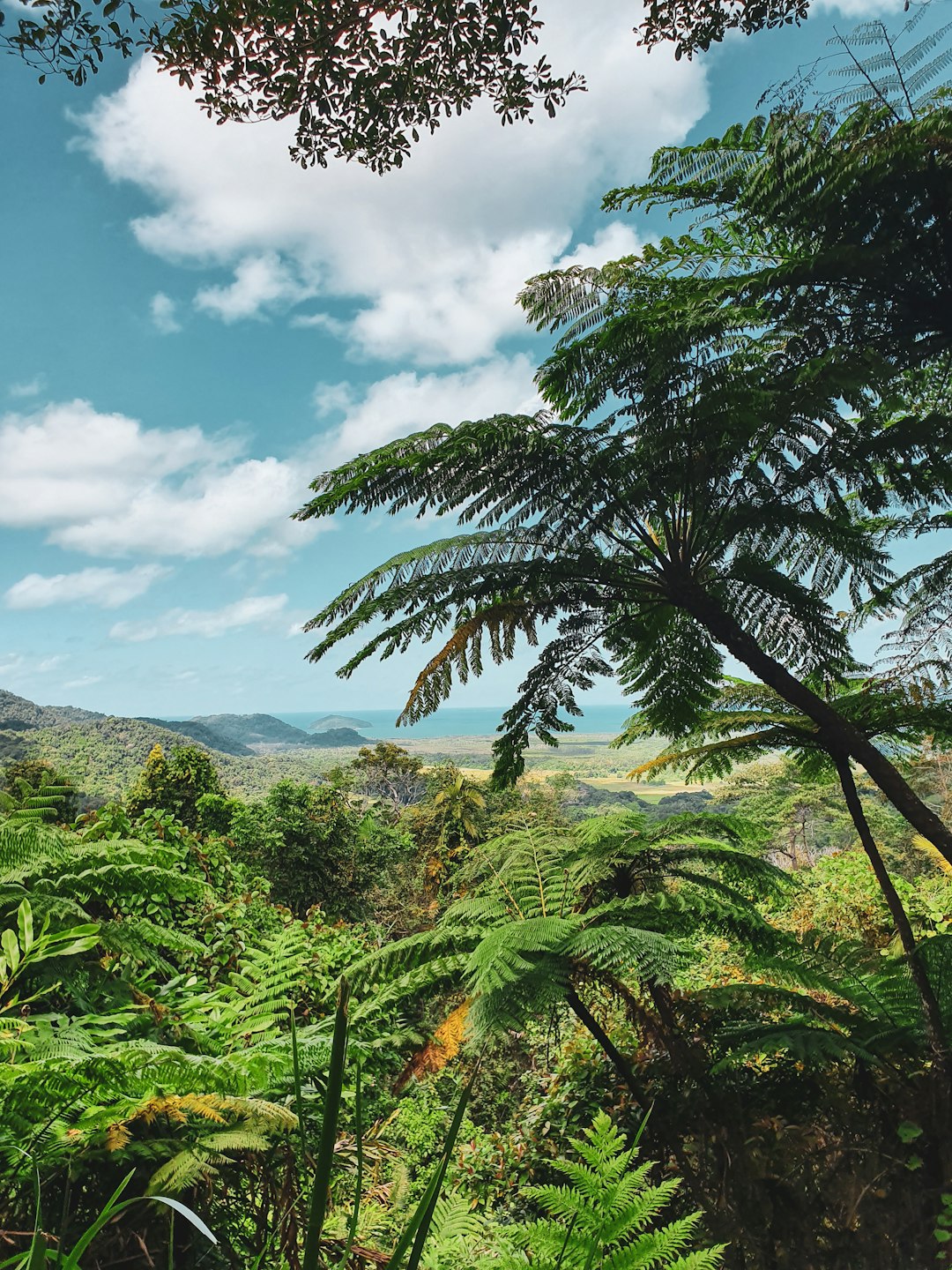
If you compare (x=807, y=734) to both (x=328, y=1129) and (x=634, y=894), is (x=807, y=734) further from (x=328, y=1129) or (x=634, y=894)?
(x=328, y=1129)

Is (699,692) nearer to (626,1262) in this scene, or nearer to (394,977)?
(394,977)

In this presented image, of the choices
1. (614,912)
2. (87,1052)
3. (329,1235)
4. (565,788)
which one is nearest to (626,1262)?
(329,1235)

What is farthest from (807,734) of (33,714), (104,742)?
(33,714)

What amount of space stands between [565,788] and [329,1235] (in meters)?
23.2

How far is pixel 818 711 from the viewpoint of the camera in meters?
2.72

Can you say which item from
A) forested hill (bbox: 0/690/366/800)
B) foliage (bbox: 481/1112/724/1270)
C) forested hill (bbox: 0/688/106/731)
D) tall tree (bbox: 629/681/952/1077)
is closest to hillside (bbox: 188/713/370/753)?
forested hill (bbox: 0/690/366/800)

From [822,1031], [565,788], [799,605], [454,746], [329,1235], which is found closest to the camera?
[329,1235]

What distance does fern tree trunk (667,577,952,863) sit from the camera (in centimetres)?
265

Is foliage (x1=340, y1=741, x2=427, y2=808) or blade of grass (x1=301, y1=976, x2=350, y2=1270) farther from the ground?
blade of grass (x1=301, y1=976, x2=350, y2=1270)

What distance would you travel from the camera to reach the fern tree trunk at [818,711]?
2.65m

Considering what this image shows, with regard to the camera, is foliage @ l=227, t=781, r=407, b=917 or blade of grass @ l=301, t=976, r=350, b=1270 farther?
foliage @ l=227, t=781, r=407, b=917

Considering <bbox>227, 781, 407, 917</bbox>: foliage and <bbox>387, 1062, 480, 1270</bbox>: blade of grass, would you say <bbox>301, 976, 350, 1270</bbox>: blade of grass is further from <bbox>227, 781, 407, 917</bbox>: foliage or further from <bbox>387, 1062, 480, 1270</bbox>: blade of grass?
<bbox>227, 781, 407, 917</bbox>: foliage

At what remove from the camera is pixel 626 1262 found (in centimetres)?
90

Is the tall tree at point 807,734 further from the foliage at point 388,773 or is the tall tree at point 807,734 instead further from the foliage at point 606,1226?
the foliage at point 388,773
